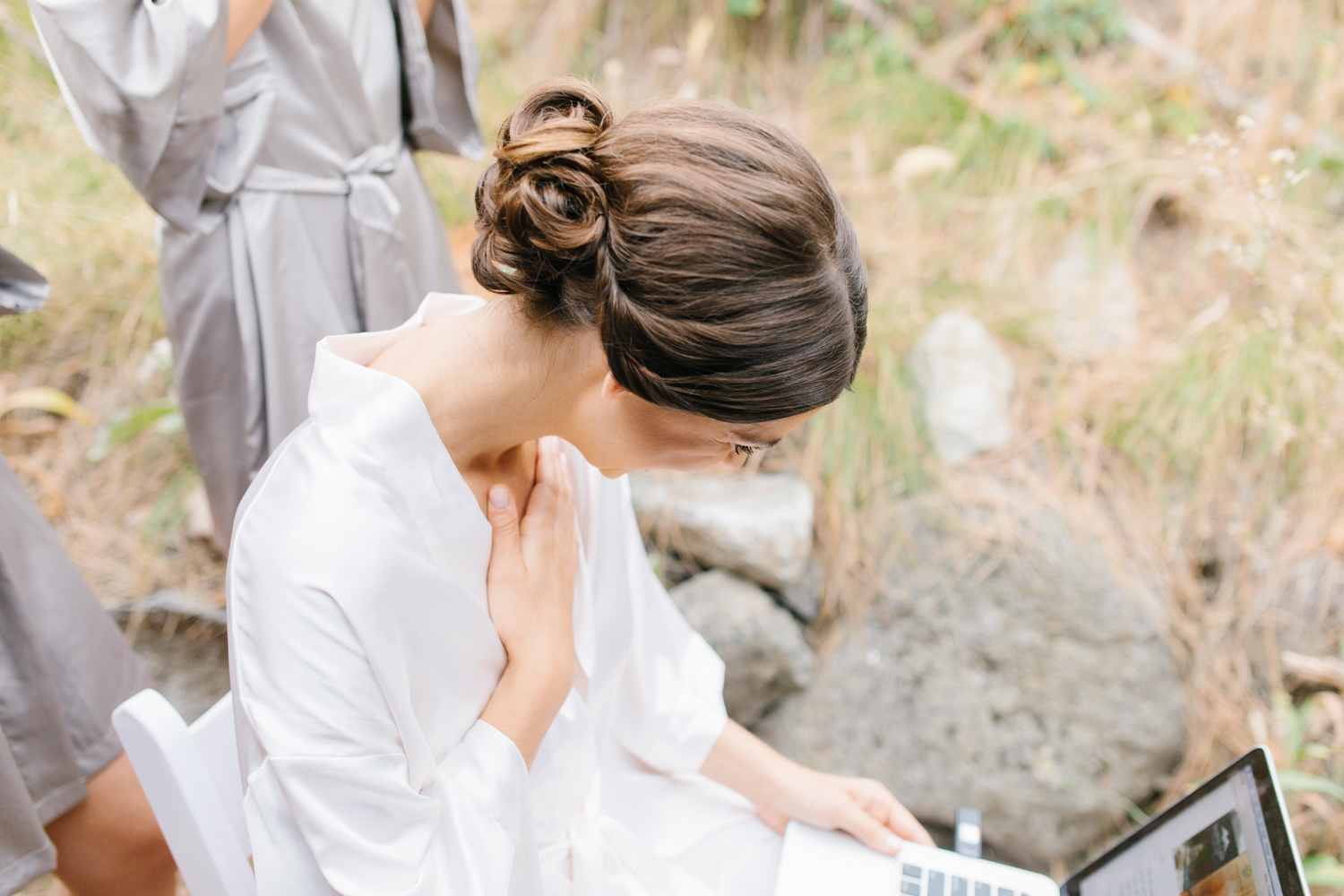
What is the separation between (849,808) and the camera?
122cm

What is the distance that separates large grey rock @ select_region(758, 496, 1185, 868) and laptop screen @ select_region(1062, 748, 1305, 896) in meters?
0.90

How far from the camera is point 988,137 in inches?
119

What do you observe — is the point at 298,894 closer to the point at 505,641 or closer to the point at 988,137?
the point at 505,641

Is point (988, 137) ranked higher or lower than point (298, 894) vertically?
higher

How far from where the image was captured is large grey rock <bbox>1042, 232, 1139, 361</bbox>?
2604 mm

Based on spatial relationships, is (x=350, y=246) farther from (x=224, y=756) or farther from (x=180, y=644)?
(x=180, y=644)

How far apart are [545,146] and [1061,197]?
100 inches

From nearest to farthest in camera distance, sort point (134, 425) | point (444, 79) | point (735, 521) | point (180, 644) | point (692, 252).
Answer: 1. point (692, 252)
2. point (444, 79)
3. point (180, 644)
4. point (735, 521)
5. point (134, 425)

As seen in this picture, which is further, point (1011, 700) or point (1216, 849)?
point (1011, 700)

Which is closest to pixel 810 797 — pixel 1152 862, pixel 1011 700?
pixel 1152 862

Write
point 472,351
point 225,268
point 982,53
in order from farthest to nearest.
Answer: point 982,53, point 225,268, point 472,351

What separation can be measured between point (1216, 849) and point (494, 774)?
2.87 ft

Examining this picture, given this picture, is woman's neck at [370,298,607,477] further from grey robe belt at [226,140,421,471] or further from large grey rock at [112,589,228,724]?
large grey rock at [112,589,228,724]

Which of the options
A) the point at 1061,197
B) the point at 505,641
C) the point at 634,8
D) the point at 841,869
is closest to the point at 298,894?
the point at 505,641
